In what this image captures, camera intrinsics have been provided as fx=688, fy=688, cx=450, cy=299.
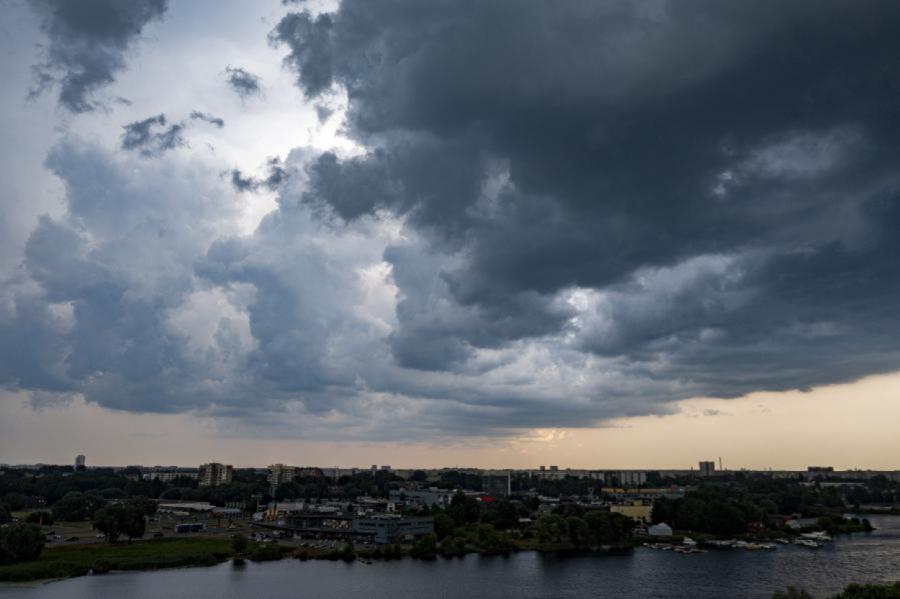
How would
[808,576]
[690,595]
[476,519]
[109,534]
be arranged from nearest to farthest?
[690,595], [808,576], [109,534], [476,519]

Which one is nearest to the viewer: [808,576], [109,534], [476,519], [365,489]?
[808,576]

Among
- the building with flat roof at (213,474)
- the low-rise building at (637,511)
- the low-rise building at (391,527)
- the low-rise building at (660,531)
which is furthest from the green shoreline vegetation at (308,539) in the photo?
the building with flat roof at (213,474)

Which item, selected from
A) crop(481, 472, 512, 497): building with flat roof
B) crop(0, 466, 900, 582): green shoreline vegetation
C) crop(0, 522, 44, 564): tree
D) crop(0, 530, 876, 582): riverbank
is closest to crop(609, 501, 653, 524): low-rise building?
crop(0, 466, 900, 582): green shoreline vegetation

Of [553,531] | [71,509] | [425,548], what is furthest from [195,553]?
[71,509]

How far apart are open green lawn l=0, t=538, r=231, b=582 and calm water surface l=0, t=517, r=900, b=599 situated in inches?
90.1

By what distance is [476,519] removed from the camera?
97.1 meters

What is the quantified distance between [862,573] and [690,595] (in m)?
18.4

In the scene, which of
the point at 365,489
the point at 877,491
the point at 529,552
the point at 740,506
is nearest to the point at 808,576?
the point at 529,552

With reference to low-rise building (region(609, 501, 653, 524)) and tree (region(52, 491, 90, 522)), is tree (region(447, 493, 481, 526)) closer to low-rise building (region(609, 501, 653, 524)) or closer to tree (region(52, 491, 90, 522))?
low-rise building (region(609, 501, 653, 524))

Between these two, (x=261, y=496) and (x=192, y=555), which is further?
(x=261, y=496)

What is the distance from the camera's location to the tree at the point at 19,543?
55938 mm

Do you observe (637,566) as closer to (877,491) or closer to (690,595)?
(690,595)

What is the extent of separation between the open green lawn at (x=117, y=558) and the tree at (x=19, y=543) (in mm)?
1105

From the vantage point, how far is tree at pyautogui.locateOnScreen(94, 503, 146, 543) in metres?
69.8
